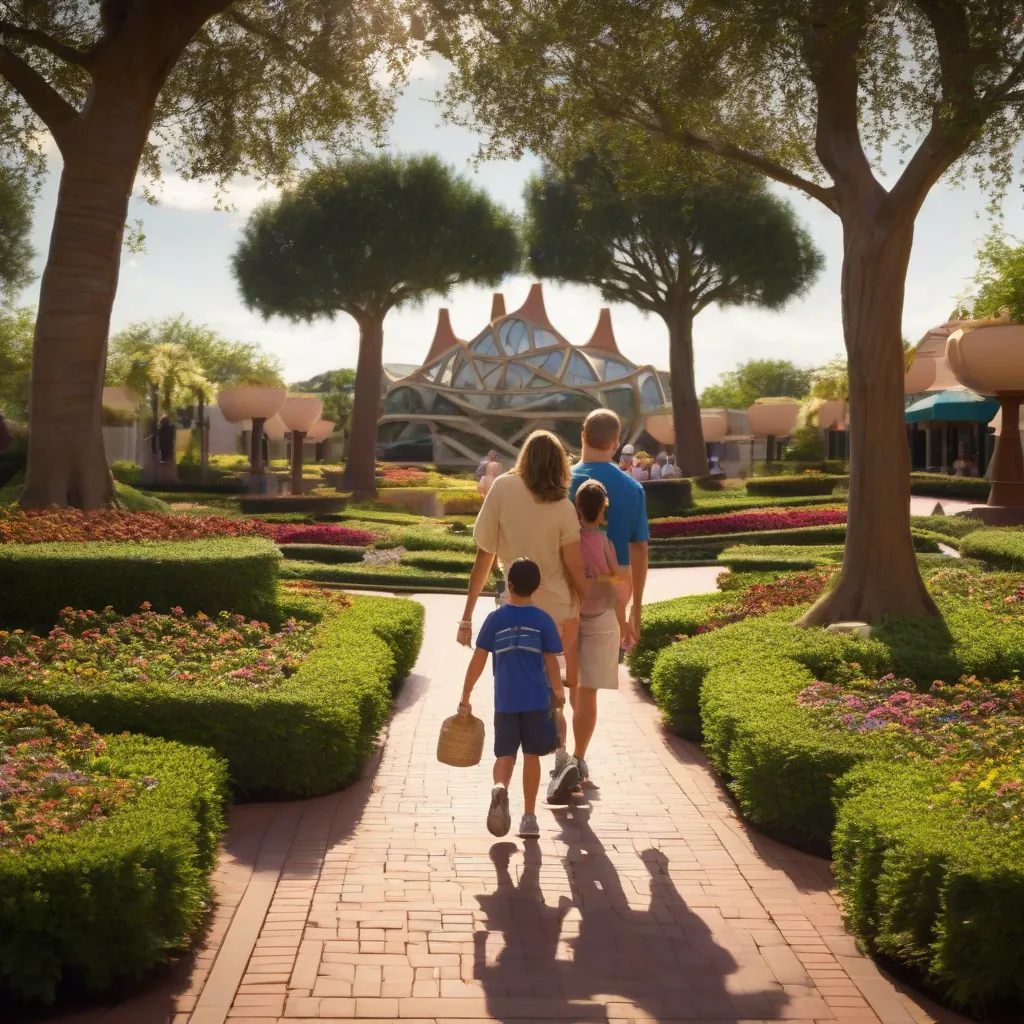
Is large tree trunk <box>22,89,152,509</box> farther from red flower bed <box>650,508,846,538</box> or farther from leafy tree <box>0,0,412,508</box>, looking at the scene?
red flower bed <box>650,508,846,538</box>

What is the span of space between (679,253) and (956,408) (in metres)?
8.60

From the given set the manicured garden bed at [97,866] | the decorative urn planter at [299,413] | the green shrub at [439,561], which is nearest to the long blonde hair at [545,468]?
the manicured garden bed at [97,866]

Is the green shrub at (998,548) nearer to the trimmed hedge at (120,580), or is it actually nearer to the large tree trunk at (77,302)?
the trimmed hedge at (120,580)

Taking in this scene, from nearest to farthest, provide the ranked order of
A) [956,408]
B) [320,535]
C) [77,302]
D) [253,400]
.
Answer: [77,302] < [320,535] < [253,400] < [956,408]

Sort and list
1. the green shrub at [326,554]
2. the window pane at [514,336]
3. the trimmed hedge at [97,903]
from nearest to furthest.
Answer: the trimmed hedge at [97,903]
the green shrub at [326,554]
the window pane at [514,336]

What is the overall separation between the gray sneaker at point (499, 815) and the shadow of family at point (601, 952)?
0.31ft

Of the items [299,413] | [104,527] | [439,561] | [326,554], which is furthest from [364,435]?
[104,527]

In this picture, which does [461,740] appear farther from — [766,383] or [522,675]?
[766,383]

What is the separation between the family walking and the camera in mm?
5727

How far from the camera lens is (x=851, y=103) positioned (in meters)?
10.1

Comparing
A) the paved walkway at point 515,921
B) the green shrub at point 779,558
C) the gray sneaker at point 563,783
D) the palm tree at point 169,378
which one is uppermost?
the palm tree at point 169,378

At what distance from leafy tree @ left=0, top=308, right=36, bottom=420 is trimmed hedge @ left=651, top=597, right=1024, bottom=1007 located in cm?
3973

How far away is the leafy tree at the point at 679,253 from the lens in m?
37.3

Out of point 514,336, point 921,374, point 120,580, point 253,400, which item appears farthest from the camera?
point 514,336
